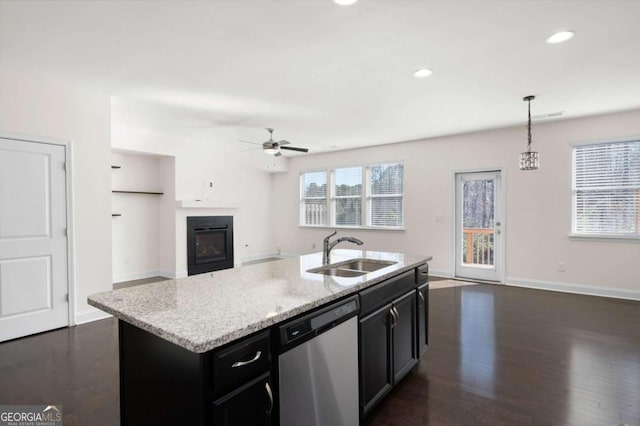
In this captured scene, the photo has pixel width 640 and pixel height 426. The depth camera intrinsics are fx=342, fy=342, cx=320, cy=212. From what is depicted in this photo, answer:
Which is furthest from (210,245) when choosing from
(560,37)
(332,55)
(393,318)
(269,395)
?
(560,37)

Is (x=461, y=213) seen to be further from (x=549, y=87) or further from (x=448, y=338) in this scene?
(x=448, y=338)

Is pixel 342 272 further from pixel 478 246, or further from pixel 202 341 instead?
pixel 478 246

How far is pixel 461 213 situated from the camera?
6195mm

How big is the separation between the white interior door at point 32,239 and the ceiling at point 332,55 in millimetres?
895

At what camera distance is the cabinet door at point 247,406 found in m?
1.20

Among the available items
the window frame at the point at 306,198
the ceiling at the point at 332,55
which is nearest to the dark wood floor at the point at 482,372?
the ceiling at the point at 332,55

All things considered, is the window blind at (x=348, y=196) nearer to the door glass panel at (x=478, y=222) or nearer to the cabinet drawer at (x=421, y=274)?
the door glass panel at (x=478, y=222)

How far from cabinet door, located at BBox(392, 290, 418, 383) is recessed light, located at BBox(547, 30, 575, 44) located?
2286mm

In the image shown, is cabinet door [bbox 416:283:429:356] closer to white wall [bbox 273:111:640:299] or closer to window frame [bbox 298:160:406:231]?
white wall [bbox 273:111:640:299]

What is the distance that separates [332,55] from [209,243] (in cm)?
499

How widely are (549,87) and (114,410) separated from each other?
4.97m

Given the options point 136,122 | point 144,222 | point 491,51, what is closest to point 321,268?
point 491,51

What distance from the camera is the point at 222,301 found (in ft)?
5.30

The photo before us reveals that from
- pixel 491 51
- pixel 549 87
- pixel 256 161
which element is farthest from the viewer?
pixel 256 161
